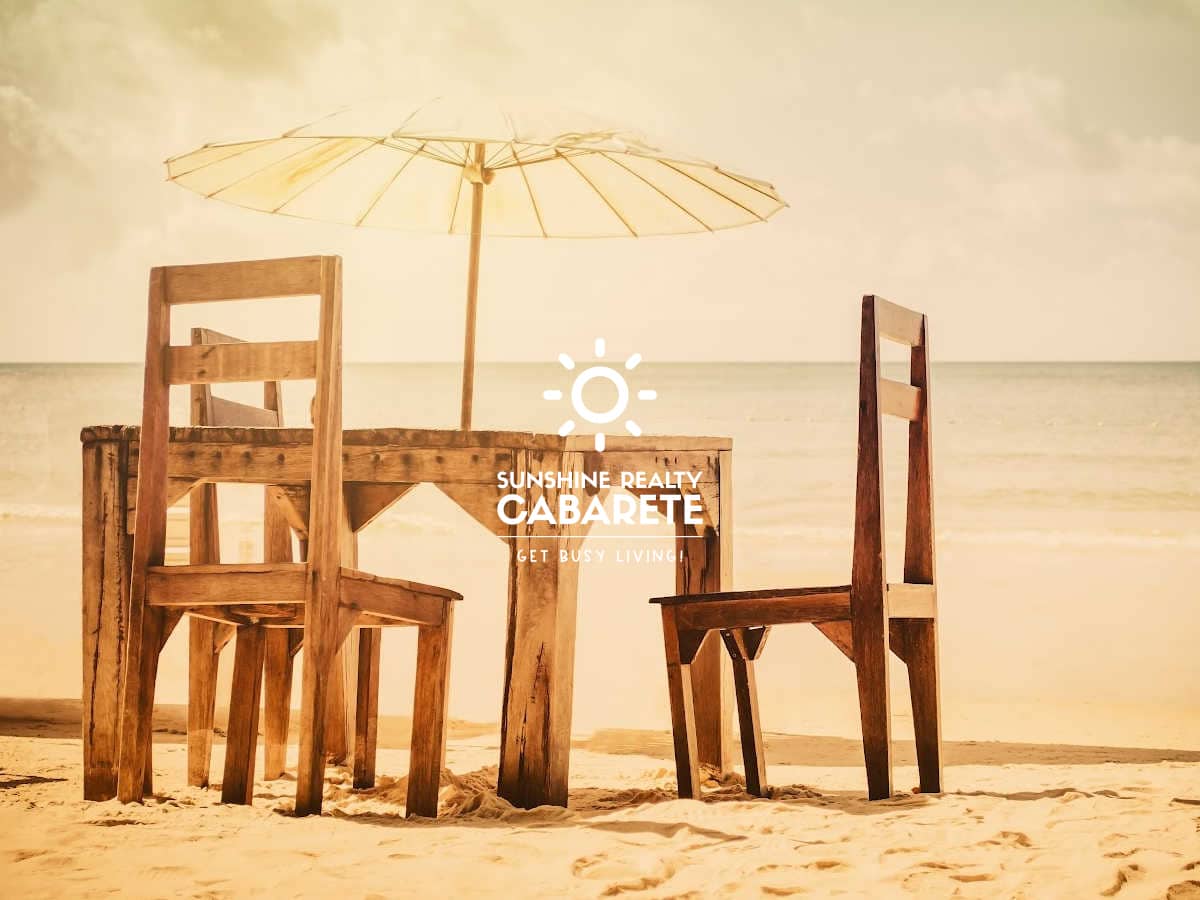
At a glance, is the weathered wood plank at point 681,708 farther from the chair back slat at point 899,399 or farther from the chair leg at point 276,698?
the chair leg at point 276,698

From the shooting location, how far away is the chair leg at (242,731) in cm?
289

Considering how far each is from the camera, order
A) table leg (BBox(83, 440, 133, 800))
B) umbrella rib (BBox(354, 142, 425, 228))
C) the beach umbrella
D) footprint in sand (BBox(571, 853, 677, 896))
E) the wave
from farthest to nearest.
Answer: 1. the wave
2. umbrella rib (BBox(354, 142, 425, 228))
3. the beach umbrella
4. table leg (BBox(83, 440, 133, 800))
5. footprint in sand (BBox(571, 853, 677, 896))

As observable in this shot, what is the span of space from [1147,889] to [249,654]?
197cm

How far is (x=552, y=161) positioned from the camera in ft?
13.3

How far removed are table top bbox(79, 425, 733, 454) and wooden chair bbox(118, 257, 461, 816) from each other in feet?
0.55

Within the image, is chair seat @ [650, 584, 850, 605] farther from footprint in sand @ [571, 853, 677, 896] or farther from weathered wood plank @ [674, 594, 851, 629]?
footprint in sand @ [571, 853, 677, 896]

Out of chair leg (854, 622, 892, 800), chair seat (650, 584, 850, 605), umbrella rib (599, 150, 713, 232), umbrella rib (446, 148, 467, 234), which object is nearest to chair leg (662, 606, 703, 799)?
chair seat (650, 584, 850, 605)

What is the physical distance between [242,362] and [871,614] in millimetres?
1503

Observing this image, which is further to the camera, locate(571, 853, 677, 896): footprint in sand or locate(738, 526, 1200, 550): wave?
locate(738, 526, 1200, 550): wave

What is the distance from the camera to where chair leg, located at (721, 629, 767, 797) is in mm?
3104

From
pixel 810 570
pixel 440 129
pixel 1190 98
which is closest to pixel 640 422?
pixel 1190 98

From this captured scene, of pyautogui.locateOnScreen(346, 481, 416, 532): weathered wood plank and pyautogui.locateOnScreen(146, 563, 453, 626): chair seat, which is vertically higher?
pyautogui.locateOnScreen(346, 481, 416, 532): weathered wood plank

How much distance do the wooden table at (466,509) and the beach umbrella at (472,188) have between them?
2.28 ft

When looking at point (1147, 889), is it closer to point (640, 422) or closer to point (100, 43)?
point (640, 422)
